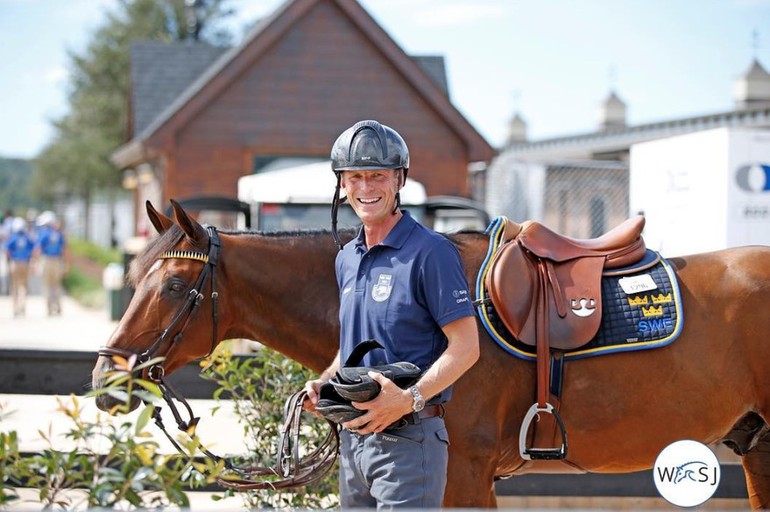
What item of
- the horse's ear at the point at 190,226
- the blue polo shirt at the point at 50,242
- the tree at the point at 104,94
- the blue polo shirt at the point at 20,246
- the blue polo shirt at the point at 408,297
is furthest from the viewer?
the tree at the point at 104,94

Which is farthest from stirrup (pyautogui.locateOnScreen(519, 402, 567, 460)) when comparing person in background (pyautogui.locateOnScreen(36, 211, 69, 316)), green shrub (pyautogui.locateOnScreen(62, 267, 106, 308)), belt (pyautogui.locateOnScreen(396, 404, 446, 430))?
green shrub (pyautogui.locateOnScreen(62, 267, 106, 308))

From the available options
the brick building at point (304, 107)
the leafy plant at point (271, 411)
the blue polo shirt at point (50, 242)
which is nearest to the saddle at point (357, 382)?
the leafy plant at point (271, 411)

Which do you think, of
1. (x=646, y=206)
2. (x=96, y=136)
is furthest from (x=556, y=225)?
(x=96, y=136)

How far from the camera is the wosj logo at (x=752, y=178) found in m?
6.65

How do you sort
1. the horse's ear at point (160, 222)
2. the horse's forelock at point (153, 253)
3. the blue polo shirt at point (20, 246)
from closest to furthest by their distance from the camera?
the horse's forelock at point (153, 253)
the horse's ear at point (160, 222)
the blue polo shirt at point (20, 246)

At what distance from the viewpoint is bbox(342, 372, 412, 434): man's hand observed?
2.82 meters

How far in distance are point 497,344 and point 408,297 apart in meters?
0.97

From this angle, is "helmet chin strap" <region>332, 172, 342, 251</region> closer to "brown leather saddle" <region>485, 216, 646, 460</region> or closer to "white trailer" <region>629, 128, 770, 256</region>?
"brown leather saddle" <region>485, 216, 646, 460</region>

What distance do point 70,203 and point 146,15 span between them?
21931mm

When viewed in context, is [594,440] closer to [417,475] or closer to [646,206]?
[417,475]

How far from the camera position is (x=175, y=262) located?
383 cm

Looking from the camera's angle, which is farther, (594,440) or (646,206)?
(646,206)

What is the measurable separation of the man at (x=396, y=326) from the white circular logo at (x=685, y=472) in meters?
1.32

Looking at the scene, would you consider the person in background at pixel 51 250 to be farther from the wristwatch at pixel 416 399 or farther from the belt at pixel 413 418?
the wristwatch at pixel 416 399
